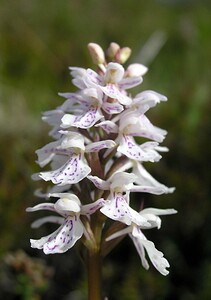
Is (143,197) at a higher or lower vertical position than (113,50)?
lower

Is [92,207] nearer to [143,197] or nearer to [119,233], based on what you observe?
[119,233]

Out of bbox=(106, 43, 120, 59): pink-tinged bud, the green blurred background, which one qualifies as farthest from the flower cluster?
the green blurred background

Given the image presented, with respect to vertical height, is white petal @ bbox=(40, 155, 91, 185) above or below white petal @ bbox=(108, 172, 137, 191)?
below

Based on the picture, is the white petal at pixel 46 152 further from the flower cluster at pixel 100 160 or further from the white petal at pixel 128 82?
the white petal at pixel 128 82

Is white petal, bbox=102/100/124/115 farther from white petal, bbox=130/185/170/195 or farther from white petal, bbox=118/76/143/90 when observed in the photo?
white petal, bbox=130/185/170/195

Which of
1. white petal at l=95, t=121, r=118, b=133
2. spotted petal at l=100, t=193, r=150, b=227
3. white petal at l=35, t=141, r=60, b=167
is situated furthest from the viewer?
white petal at l=35, t=141, r=60, b=167

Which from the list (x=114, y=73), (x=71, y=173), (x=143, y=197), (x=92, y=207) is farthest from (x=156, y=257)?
(x=143, y=197)

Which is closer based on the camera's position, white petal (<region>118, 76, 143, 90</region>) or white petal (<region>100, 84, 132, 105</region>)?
white petal (<region>100, 84, 132, 105</region>)
